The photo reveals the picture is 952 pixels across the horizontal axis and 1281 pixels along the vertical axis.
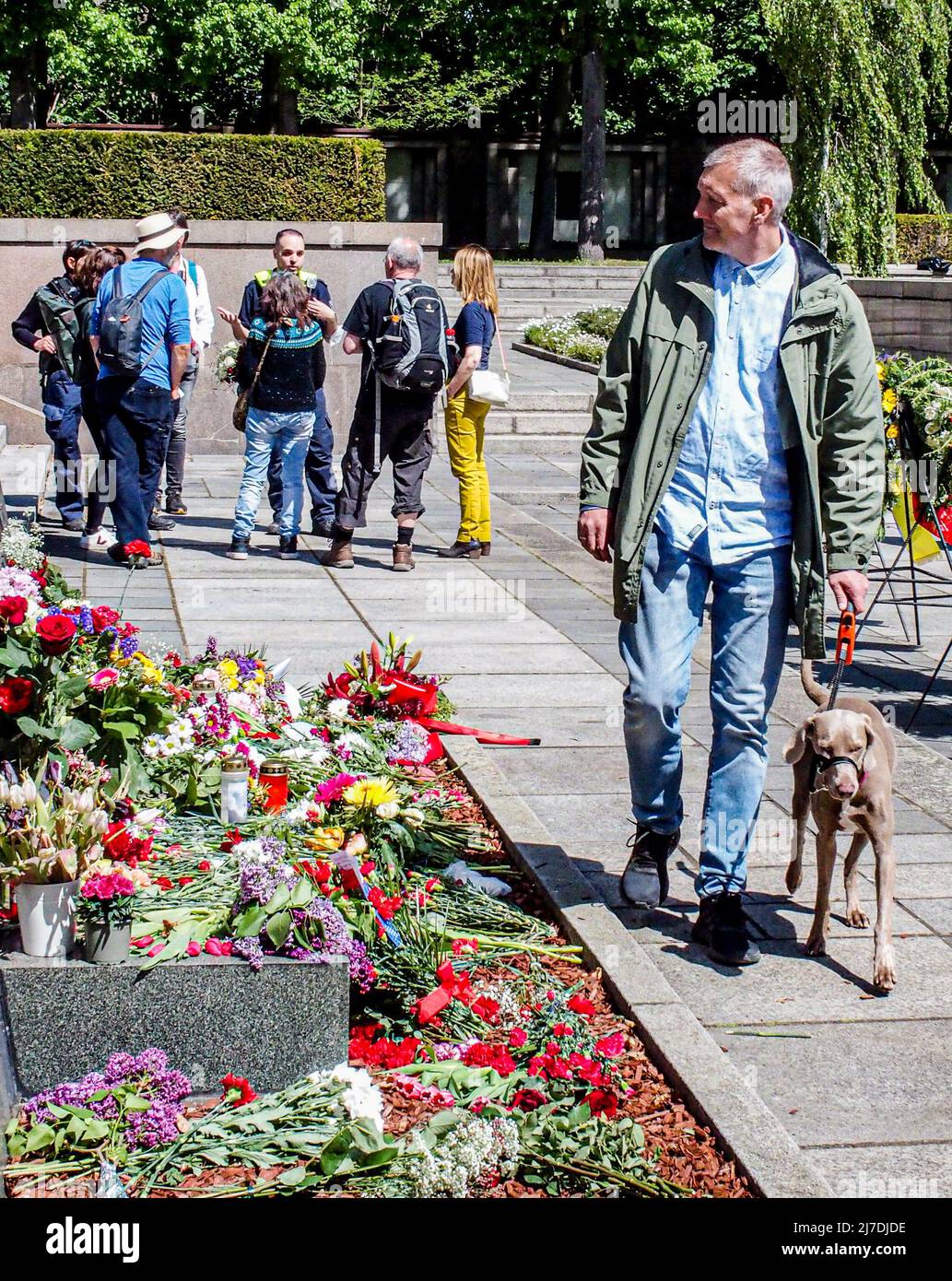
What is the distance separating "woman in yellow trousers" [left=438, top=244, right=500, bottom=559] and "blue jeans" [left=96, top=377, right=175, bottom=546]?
188 cm

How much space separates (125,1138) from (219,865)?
0.88 m

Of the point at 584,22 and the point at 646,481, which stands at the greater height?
the point at 584,22

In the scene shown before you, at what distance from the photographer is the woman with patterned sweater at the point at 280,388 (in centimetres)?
964

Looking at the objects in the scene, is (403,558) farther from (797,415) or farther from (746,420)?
(797,415)

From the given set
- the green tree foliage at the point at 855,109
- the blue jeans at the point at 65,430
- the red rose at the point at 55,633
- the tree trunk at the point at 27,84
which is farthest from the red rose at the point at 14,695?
the tree trunk at the point at 27,84

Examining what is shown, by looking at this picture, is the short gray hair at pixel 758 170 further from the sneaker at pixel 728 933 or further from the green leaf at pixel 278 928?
the green leaf at pixel 278 928

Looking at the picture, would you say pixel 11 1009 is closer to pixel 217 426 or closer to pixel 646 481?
pixel 646 481

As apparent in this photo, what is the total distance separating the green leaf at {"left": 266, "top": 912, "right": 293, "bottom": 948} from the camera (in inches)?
143

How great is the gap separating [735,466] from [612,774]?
205 centimetres

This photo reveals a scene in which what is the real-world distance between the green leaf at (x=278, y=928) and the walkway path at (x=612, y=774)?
1154mm

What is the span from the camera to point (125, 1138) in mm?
3354

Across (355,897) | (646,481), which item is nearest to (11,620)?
(355,897)

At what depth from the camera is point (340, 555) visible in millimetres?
Result: 9906
